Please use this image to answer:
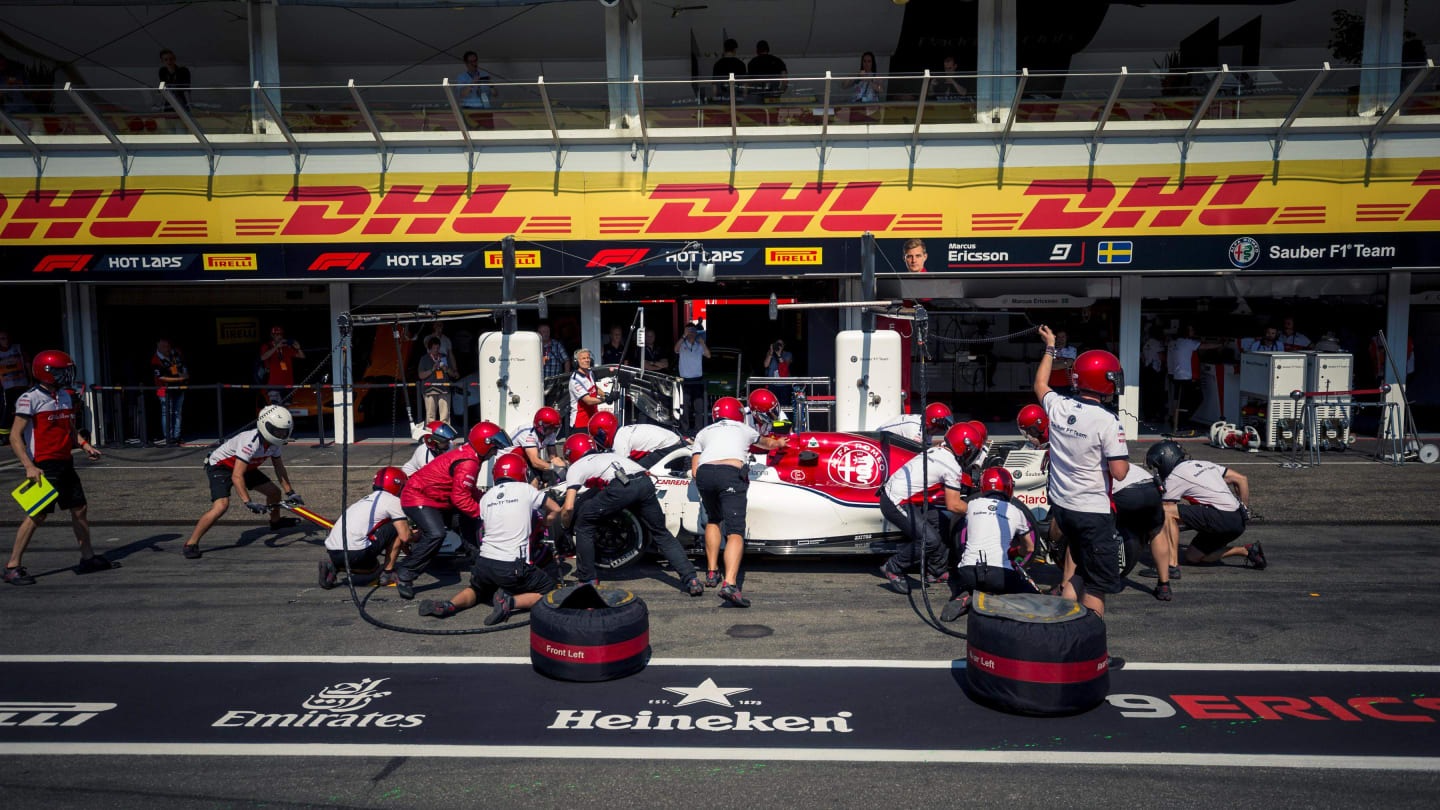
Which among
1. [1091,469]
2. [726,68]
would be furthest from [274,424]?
[726,68]

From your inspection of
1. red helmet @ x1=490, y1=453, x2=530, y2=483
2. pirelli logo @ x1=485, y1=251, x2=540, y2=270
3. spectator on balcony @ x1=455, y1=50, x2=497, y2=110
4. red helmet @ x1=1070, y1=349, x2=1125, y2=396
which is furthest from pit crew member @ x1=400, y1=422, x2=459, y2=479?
spectator on balcony @ x1=455, y1=50, x2=497, y2=110

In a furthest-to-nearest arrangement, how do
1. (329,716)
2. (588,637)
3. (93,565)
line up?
(93,565), (588,637), (329,716)

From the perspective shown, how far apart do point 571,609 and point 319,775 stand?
72.7 inches

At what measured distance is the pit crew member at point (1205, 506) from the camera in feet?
29.2

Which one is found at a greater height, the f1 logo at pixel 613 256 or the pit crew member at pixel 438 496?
the f1 logo at pixel 613 256

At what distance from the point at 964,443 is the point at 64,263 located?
1581 centimetres

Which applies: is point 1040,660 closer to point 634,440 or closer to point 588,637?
point 588,637

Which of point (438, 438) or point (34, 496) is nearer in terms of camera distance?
point (34, 496)

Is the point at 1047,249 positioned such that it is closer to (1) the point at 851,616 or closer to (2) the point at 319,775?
(1) the point at 851,616

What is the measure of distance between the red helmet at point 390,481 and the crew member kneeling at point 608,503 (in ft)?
5.22

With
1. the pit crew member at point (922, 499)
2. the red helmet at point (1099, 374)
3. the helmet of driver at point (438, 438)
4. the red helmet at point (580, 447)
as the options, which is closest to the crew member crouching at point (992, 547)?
the pit crew member at point (922, 499)

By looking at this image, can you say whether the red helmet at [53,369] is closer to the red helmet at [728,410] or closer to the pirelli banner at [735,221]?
the red helmet at [728,410]

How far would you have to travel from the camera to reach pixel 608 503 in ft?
28.1

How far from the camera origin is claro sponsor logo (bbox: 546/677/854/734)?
567cm
